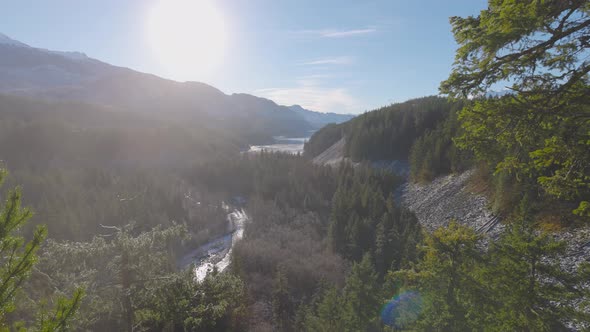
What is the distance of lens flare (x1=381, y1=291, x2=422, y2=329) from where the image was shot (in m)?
17.5

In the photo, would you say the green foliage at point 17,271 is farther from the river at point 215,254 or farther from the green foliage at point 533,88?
the river at point 215,254

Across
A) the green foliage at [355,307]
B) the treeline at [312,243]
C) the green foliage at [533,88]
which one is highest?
the green foliage at [533,88]

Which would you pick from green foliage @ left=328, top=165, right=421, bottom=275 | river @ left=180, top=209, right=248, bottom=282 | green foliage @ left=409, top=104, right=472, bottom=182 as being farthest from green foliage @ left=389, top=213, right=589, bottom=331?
green foliage @ left=409, top=104, right=472, bottom=182

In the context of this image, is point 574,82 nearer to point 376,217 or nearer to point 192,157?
point 376,217

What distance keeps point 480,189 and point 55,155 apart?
129m

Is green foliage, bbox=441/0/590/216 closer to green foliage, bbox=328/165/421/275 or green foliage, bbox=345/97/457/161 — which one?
green foliage, bbox=328/165/421/275

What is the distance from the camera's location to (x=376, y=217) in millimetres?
45938

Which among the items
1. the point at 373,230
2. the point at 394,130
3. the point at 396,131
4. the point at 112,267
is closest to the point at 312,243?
the point at 373,230

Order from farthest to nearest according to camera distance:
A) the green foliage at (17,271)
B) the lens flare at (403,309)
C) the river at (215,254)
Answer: the river at (215,254), the lens flare at (403,309), the green foliage at (17,271)

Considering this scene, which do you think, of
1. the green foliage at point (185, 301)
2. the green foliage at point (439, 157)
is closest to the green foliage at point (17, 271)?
the green foliage at point (185, 301)

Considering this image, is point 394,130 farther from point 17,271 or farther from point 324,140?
point 17,271

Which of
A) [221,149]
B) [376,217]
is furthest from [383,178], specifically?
[221,149]

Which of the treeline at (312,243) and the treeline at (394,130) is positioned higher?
the treeline at (394,130)

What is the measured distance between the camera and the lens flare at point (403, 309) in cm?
1748
